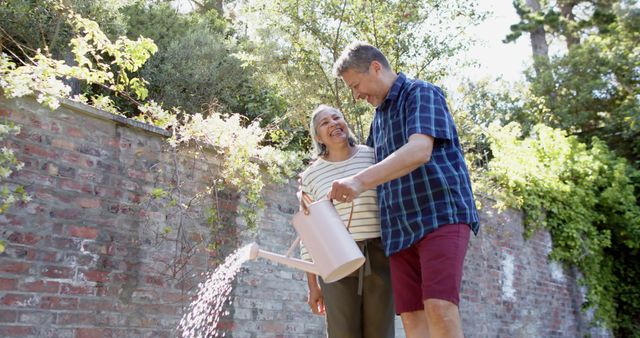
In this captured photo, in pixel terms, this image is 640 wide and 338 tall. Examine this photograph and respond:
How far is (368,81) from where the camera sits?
6.97 feet

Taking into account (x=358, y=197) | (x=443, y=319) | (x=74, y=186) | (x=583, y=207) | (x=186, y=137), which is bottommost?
(x=443, y=319)

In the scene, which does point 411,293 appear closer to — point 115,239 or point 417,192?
point 417,192

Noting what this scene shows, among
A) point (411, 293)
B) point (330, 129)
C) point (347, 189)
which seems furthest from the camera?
point (330, 129)

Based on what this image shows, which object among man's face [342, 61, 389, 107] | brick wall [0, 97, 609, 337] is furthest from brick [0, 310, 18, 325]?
man's face [342, 61, 389, 107]

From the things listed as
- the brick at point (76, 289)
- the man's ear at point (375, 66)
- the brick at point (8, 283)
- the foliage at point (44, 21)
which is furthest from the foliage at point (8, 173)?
the foliage at point (44, 21)

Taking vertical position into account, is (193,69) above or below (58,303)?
above

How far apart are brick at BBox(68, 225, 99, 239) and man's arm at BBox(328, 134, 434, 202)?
1664 millimetres

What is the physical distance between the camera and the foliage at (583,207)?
7.55 meters

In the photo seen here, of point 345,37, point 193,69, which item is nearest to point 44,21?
point 193,69

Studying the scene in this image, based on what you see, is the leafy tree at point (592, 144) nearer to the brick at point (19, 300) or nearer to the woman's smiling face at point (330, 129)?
the woman's smiling face at point (330, 129)

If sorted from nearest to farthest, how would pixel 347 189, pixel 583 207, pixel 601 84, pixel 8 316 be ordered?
pixel 347 189 → pixel 8 316 → pixel 583 207 → pixel 601 84

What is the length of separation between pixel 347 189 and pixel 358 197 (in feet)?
1.67

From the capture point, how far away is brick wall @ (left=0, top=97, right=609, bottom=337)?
273cm

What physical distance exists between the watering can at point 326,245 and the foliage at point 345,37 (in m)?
4.02
